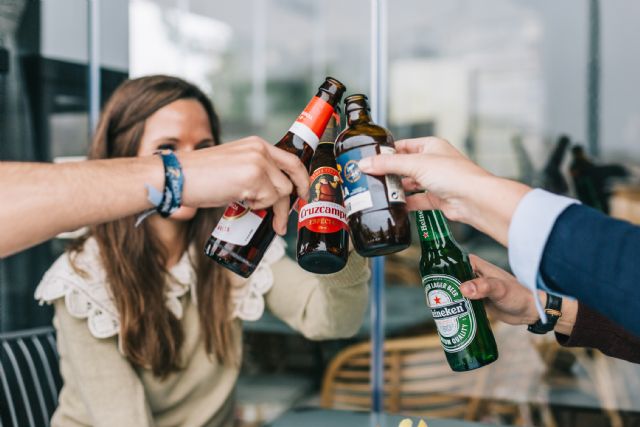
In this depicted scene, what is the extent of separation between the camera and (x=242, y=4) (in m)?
3.88

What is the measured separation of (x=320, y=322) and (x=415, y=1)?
280cm

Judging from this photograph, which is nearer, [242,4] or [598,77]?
[598,77]

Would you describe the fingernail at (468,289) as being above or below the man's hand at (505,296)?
above

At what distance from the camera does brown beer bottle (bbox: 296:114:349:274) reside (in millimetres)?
938

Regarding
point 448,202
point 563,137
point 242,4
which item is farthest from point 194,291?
point 242,4

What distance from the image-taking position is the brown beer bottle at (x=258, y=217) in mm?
940

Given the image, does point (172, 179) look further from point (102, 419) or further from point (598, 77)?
point (598, 77)

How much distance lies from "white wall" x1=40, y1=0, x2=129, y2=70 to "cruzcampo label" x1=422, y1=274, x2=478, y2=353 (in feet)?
6.23

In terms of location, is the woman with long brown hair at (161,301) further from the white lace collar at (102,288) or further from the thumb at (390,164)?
the thumb at (390,164)

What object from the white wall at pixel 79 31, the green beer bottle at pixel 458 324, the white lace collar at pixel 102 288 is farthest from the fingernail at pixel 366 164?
the white wall at pixel 79 31

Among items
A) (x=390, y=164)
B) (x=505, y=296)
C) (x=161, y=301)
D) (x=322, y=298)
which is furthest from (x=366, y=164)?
(x=161, y=301)

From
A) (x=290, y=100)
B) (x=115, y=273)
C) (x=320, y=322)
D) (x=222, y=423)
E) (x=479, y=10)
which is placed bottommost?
(x=222, y=423)

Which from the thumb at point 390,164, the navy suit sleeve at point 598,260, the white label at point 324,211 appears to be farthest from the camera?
the white label at point 324,211

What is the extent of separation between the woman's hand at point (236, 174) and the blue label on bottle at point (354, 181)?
0.08 meters
